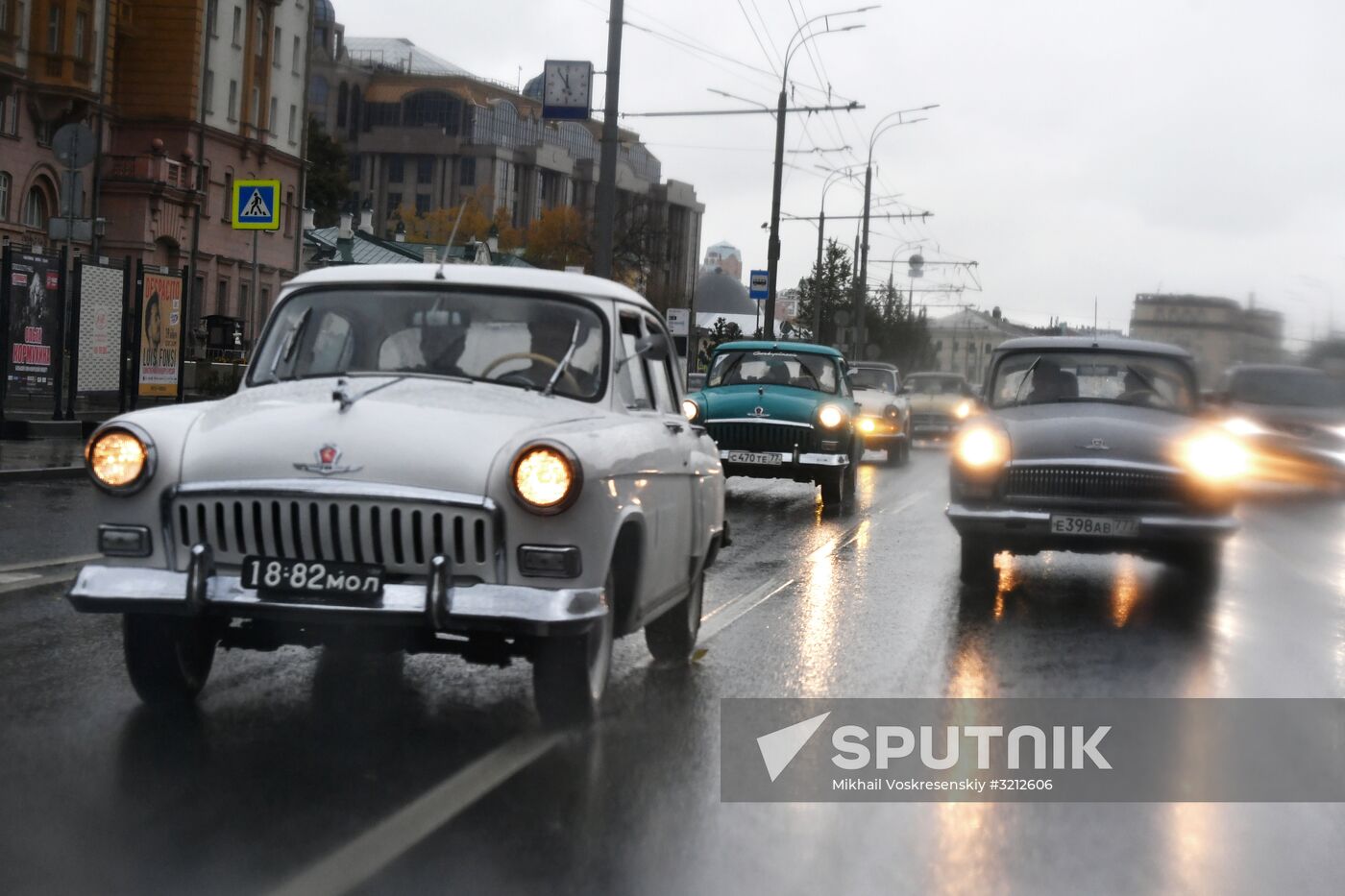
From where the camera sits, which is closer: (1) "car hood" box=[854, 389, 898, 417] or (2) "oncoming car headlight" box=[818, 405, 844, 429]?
(2) "oncoming car headlight" box=[818, 405, 844, 429]

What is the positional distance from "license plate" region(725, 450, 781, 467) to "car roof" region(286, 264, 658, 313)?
12.0 meters

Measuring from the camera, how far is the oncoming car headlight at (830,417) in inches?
764

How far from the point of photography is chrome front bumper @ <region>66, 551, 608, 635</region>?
5.70m

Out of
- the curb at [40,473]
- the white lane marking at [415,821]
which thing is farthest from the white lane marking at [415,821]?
the curb at [40,473]

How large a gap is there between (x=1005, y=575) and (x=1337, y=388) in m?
12.8

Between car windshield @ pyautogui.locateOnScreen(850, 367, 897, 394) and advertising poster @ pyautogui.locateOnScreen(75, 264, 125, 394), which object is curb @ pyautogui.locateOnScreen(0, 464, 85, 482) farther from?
car windshield @ pyautogui.locateOnScreen(850, 367, 897, 394)

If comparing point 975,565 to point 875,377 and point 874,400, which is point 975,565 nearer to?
point 874,400

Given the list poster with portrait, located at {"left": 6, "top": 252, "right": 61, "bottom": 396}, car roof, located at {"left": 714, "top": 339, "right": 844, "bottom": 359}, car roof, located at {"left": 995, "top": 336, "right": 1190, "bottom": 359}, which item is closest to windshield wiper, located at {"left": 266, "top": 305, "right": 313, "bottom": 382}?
car roof, located at {"left": 995, "top": 336, "right": 1190, "bottom": 359}

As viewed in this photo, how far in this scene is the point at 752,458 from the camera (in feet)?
63.6

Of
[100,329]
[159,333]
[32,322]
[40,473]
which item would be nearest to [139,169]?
[159,333]

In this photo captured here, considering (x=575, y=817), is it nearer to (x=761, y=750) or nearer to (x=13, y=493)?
(x=761, y=750)

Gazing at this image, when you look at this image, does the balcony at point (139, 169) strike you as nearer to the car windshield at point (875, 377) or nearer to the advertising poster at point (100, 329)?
the car windshield at point (875, 377)

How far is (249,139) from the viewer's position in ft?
226

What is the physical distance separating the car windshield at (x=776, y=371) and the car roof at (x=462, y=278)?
42.4 feet
